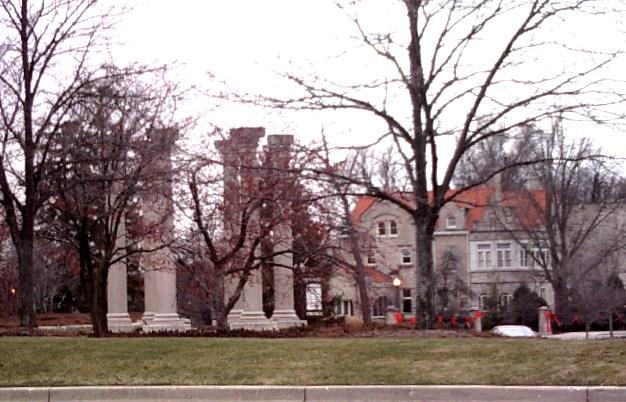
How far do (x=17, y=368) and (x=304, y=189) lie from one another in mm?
8334

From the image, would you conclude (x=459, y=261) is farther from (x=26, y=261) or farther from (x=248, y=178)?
(x=26, y=261)

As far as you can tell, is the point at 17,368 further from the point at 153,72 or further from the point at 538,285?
the point at 538,285

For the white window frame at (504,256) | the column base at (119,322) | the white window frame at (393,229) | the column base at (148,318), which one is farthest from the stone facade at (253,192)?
the white window frame at (504,256)

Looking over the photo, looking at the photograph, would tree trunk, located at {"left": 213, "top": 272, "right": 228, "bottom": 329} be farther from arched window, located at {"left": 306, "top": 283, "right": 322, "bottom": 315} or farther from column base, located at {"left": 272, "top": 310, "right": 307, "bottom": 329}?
arched window, located at {"left": 306, "top": 283, "right": 322, "bottom": 315}

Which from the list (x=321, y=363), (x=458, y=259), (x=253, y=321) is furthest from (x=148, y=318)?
(x=458, y=259)

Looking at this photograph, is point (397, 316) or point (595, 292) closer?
point (595, 292)

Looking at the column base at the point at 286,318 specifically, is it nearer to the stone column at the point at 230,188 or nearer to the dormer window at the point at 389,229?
the stone column at the point at 230,188

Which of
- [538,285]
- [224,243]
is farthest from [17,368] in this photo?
[538,285]

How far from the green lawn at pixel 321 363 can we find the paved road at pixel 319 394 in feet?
1.12

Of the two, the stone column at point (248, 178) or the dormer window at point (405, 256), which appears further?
the dormer window at point (405, 256)

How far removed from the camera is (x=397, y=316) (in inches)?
2235

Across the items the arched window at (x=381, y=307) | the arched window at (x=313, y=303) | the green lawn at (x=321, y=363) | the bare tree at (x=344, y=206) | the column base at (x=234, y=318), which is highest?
the bare tree at (x=344, y=206)

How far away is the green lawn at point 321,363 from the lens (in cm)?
1178

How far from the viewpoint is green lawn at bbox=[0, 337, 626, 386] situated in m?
11.8
